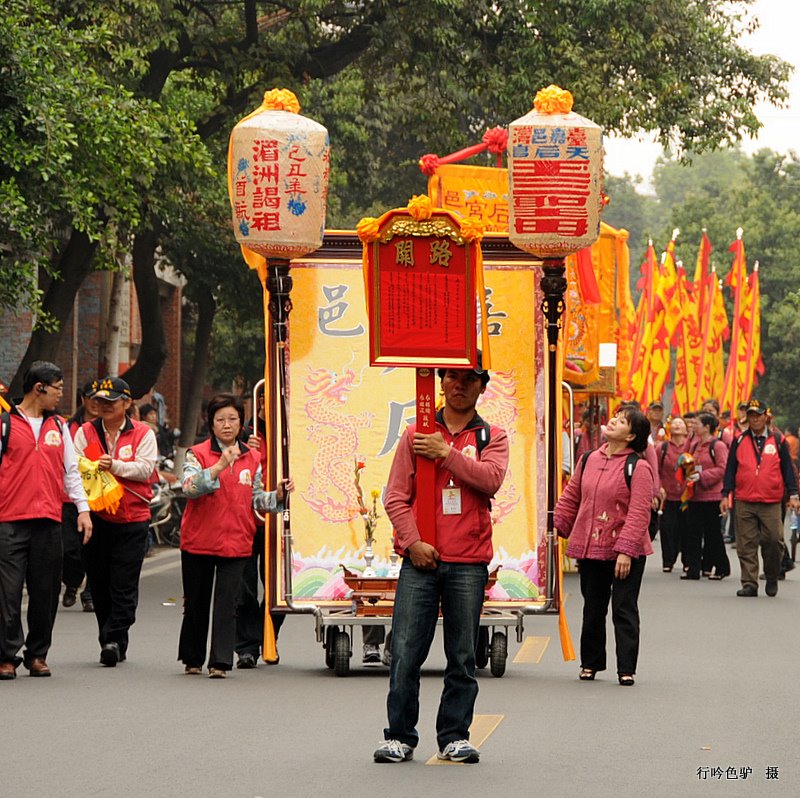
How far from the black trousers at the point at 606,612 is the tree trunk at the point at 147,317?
48.8 ft

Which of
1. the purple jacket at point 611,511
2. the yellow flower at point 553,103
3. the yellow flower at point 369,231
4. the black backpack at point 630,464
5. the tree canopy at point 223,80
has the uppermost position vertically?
the tree canopy at point 223,80

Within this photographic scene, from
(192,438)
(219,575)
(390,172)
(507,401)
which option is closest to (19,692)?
(219,575)

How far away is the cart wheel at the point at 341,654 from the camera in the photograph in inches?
471

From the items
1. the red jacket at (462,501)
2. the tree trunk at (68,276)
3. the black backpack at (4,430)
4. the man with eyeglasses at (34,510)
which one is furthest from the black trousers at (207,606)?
the tree trunk at (68,276)

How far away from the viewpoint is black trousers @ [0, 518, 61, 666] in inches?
452

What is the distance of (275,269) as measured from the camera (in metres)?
12.6

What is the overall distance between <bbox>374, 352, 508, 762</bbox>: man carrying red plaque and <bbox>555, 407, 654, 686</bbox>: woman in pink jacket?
3.31m

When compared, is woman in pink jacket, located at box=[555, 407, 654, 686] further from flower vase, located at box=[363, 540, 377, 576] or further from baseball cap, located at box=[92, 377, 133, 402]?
baseball cap, located at box=[92, 377, 133, 402]

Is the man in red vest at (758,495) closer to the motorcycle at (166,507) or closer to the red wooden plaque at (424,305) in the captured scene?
the motorcycle at (166,507)

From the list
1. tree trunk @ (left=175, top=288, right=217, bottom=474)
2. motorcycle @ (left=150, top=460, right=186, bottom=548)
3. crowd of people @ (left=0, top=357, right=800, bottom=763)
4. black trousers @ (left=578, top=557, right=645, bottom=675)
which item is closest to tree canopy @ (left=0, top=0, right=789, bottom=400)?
motorcycle @ (left=150, top=460, right=186, bottom=548)

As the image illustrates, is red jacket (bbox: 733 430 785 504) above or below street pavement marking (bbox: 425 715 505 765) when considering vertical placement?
above

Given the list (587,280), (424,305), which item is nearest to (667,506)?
(587,280)

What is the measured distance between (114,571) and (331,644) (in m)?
1.56

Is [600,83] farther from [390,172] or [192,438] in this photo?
[390,172]
